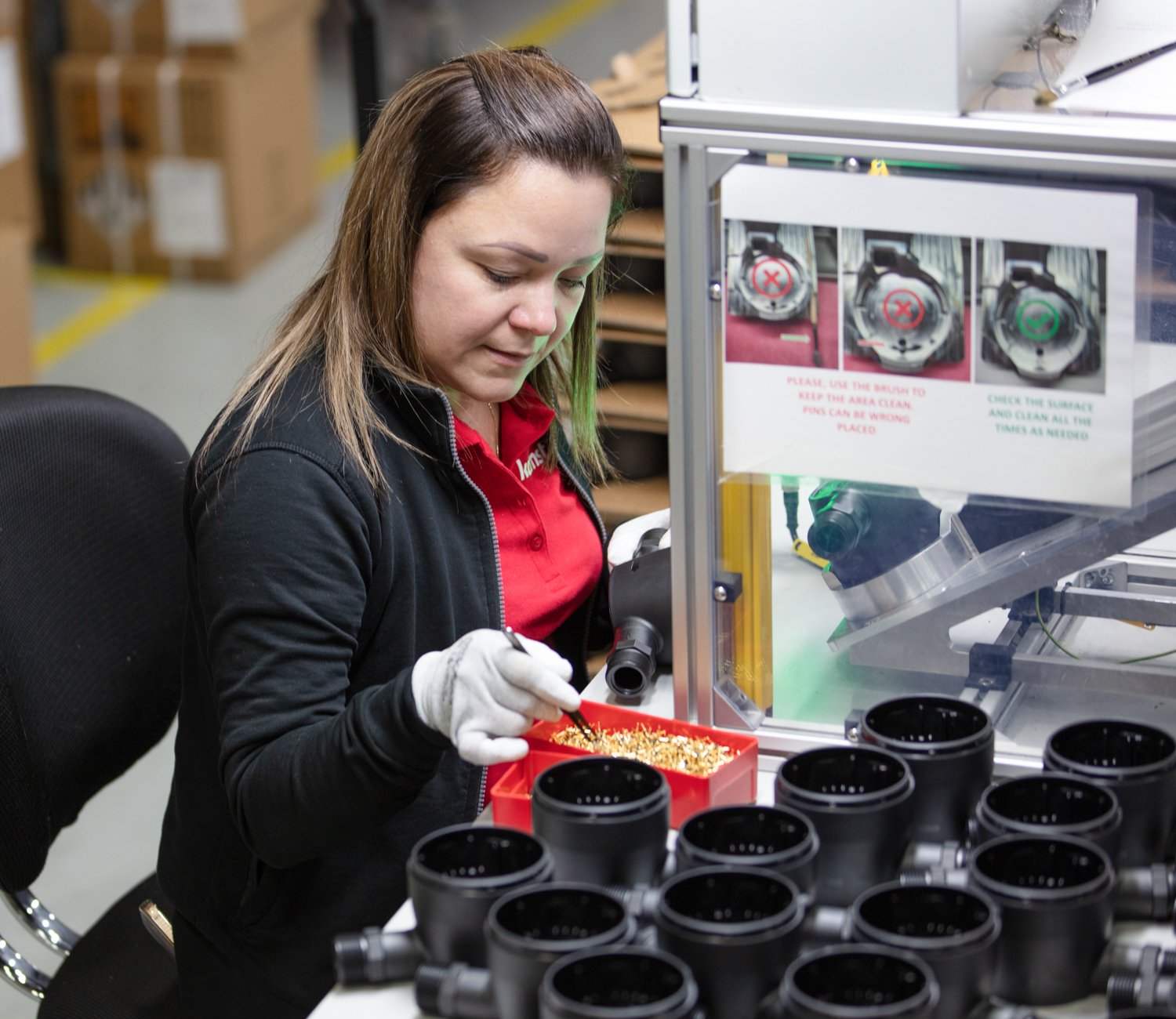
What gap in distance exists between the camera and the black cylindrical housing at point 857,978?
2.75 ft

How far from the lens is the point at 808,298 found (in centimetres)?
112

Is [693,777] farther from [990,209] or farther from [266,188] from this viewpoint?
[266,188]

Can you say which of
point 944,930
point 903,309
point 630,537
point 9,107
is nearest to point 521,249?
point 903,309

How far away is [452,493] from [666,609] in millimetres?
232

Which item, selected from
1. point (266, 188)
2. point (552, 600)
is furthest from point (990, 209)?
point (266, 188)

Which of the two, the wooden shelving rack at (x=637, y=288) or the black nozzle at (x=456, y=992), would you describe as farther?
the wooden shelving rack at (x=637, y=288)

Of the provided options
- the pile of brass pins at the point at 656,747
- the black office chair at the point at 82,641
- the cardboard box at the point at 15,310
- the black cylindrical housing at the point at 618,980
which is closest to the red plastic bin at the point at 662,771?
the pile of brass pins at the point at 656,747

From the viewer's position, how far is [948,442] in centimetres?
112

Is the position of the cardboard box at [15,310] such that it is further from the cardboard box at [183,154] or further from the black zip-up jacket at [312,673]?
the black zip-up jacket at [312,673]

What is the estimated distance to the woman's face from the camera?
126 cm

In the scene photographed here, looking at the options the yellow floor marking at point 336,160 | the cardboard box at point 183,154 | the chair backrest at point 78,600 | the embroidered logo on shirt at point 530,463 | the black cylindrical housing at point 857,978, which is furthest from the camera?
the yellow floor marking at point 336,160

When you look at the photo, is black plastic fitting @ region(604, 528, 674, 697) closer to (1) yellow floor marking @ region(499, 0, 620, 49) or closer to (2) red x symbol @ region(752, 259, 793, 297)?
(2) red x symbol @ region(752, 259, 793, 297)

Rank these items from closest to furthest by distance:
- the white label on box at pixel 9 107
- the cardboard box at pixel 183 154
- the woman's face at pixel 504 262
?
the woman's face at pixel 504 262, the white label on box at pixel 9 107, the cardboard box at pixel 183 154

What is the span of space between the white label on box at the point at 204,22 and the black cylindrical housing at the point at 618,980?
3.94 m
